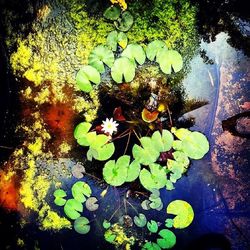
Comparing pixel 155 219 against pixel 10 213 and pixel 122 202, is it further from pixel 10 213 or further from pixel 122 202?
pixel 10 213

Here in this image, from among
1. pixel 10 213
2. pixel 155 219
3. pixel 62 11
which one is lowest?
pixel 10 213

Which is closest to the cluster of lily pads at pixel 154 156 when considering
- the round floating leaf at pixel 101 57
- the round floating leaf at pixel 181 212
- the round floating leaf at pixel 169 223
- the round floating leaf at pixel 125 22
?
the round floating leaf at pixel 181 212

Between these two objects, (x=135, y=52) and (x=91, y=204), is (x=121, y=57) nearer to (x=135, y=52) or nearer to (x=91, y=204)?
(x=135, y=52)

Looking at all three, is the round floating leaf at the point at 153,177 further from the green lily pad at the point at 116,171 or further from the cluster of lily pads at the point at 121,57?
the cluster of lily pads at the point at 121,57

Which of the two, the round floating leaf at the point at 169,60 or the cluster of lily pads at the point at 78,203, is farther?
the cluster of lily pads at the point at 78,203

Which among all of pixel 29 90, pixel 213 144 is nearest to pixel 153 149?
pixel 213 144

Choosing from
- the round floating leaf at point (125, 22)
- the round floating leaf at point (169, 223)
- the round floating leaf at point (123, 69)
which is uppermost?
the round floating leaf at point (125, 22)
